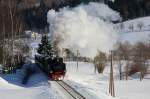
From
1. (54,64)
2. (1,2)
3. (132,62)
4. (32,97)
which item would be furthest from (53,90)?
(132,62)

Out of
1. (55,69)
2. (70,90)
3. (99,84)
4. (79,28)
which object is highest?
(79,28)

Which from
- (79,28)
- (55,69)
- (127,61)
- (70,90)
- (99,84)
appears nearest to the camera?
(70,90)

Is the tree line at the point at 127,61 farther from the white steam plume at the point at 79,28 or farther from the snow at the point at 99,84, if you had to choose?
the white steam plume at the point at 79,28

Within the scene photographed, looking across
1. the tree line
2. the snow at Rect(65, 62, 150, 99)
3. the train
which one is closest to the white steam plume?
the snow at Rect(65, 62, 150, 99)

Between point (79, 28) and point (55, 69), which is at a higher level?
point (79, 28)

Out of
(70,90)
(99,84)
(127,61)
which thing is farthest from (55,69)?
(127,61)

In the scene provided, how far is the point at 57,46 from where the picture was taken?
64750mm

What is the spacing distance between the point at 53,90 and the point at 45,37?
64.6m

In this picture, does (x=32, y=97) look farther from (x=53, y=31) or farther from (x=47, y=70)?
(x=53, y=31)

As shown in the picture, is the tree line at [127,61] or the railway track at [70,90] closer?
the railway track at [70,90]

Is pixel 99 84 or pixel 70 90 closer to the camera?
pixel 70 90

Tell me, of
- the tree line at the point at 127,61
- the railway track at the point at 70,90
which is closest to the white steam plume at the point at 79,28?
the railway track at the point at 70,90

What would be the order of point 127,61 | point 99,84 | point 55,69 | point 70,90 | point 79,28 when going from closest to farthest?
point 70,90, point 55,69, point 79,28, point 99,84, point 127,61

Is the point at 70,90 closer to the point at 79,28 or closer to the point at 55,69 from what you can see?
the point at 55,69
